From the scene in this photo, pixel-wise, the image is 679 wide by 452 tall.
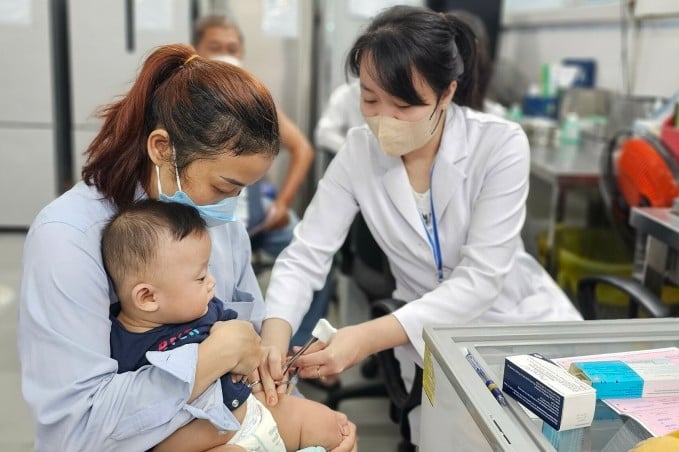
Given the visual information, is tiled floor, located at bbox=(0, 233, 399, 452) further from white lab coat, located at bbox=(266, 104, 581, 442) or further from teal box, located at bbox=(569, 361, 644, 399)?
teal box, located at bbox=(569, 361, 644, 399)

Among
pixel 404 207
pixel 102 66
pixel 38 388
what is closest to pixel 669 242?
pixel 404 207

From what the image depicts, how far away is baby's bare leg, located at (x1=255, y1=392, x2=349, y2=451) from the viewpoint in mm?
1187

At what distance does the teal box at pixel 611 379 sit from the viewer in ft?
2.92

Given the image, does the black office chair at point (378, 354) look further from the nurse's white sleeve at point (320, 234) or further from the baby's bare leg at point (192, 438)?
the baby's bare leg at point (192, 438)

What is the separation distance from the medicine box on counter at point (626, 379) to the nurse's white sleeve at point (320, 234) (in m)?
0.72

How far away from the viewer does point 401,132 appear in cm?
142

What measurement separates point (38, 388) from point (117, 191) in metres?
0.32

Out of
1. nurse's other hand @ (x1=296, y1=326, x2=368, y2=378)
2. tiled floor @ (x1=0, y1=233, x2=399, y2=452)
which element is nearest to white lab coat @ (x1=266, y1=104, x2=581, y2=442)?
nurse's other hand @ (x1=296, y1=326, x2=368, y2=378)

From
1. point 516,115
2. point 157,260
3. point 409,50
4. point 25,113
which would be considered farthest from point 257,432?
point 25,113

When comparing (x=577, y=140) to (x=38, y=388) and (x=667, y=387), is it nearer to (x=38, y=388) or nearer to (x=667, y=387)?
(x=667, y=387)

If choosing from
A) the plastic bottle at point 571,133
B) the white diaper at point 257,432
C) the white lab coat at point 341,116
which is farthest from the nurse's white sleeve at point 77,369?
the plastic bottle at point 571,133

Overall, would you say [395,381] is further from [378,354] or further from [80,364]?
[80,364]

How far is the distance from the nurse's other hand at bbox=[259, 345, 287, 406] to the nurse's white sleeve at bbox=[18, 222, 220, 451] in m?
0.21

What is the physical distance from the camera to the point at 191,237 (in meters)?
1.05
